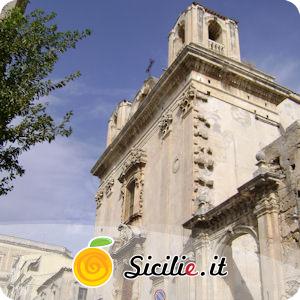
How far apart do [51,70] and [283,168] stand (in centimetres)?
503

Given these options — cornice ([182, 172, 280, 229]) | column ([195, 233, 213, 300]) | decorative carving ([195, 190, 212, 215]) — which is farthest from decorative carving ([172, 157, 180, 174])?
column ([195, 233, 213, 300])

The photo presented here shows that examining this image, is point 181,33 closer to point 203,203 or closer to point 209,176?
point 209,176

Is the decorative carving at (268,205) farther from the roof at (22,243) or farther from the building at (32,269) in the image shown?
the building at (32,269)

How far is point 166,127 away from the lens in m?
15.9

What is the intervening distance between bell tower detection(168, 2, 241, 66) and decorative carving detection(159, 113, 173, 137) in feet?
8.30

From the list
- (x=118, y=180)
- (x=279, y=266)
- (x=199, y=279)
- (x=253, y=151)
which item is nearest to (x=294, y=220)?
(x=279, y=266)

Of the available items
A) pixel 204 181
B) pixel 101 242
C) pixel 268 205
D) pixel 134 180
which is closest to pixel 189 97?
pixel 204 181

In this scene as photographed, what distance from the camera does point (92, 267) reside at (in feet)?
23.5

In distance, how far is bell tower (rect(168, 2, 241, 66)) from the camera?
639 inches

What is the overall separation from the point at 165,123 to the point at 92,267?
9.29 meters

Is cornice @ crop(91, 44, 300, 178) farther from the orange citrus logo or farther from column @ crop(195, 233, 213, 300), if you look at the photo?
the orange citrus logo

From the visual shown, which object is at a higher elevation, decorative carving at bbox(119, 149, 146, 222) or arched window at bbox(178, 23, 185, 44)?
arched window at bbox(178, 23, 185, 44)

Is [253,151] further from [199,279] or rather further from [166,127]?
[199,279]

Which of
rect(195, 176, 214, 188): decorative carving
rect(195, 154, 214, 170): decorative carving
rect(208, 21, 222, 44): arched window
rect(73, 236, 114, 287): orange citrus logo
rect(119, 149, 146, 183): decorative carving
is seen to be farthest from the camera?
rect(208, 21, 222, 44): arched window
